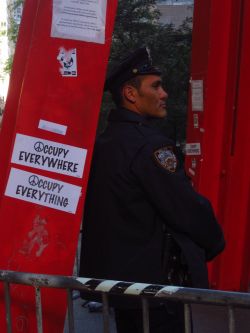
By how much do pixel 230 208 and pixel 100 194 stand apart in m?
2.85

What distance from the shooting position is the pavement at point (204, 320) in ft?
14.1

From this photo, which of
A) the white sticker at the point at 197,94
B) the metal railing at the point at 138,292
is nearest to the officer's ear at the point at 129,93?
the metal railing at the point at 138,292

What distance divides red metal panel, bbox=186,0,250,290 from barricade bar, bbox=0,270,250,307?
3032mm

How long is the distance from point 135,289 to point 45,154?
0.95m

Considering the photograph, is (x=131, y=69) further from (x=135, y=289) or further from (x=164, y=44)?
(x=164, y=44)

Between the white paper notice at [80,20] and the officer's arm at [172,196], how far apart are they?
30.3 inches

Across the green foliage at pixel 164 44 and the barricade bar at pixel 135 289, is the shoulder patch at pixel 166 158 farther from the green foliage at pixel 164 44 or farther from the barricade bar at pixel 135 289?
the green foliage at pixel 164 44

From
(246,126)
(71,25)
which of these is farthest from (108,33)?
(246,126)

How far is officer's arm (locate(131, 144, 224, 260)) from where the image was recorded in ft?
7.96

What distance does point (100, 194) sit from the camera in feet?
8.63

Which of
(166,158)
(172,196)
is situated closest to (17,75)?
(166,158)

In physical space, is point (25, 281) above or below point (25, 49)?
below

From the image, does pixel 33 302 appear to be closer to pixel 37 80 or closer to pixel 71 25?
pixel 37 80

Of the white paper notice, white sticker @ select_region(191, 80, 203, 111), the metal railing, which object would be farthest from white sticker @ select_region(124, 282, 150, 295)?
white sticker @ select_region(191, 80, 203, 111)
